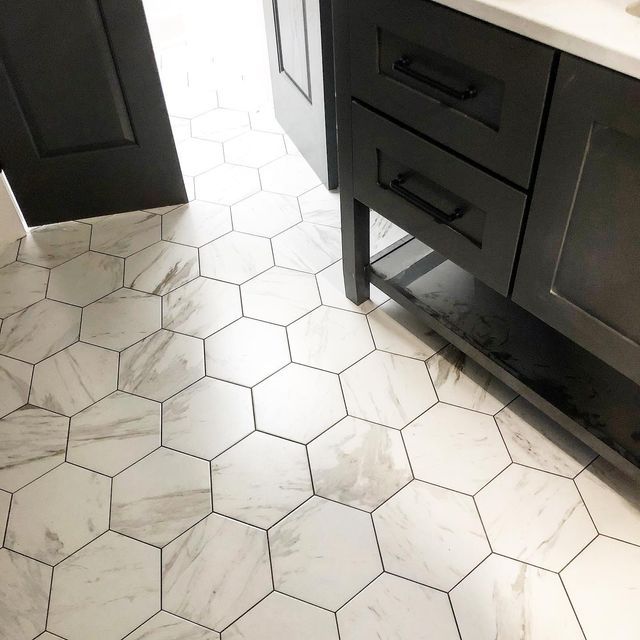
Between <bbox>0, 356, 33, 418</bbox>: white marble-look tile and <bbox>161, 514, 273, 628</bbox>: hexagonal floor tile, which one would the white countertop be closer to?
<bbox>161, 514, 273, 628</bbox>: hexagonal floor tile

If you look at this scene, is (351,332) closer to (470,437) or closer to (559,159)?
(470,437)

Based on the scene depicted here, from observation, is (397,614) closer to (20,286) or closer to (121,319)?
(121,319)

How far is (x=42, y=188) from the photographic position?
6.74 ft

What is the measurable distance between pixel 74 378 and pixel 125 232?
60cm

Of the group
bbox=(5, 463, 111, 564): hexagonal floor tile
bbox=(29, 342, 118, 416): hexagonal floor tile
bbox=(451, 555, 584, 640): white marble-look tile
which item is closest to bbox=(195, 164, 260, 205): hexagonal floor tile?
bbox=(29, 342, 118, 416): hexagonal floor tile

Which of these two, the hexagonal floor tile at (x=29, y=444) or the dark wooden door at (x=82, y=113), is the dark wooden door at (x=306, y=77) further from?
the hexagonal floor tile at (x=29, y=444)

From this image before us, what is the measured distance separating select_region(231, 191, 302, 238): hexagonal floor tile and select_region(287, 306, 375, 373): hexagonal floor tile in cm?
40

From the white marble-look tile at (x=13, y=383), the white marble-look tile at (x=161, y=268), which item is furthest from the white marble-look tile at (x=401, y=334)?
the white marble-look tile at (x=13, y=383)

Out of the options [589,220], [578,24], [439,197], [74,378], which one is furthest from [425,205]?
[74,378]

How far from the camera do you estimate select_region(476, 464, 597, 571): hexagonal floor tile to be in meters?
1.29

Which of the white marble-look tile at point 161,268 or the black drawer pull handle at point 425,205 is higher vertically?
the black drawer pull handle at point 425,205

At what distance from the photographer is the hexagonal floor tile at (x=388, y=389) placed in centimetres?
154

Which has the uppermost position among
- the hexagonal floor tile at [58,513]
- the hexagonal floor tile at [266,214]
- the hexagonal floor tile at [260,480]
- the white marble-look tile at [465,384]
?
the hexagonal floor tile at [266,214]

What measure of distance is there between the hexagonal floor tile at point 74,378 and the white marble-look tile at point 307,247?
567 millimetres
